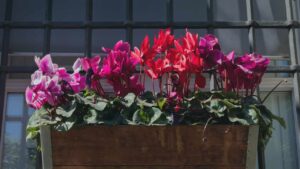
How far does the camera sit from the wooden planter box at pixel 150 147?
55.6 inches

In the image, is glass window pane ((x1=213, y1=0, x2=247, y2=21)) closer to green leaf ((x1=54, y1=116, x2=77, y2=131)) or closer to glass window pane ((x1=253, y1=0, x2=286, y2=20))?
glass window pane ((x1=253, y1=0, x2=286, y2=20))

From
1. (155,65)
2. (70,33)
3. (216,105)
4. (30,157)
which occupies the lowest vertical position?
(30,157)

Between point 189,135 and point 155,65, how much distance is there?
23cm

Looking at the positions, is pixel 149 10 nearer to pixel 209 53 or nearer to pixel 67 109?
pixel 209 53

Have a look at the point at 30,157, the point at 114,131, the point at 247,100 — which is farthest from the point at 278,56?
the point at 30,157

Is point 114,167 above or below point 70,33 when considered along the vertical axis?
below

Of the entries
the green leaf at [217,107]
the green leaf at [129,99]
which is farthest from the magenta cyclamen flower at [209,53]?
the green leaf at [129,99]

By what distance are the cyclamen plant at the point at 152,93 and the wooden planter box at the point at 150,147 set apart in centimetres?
3

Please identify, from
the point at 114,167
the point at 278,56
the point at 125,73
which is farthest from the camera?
the point at 278,56

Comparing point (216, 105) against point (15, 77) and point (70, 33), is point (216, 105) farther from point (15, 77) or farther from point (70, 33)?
point (15, 77)

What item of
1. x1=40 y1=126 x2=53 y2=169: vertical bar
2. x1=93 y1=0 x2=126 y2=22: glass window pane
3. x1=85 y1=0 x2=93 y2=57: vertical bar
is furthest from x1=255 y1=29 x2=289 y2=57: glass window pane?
x1=40 y1=126 x2=53 y2=169: vertical bar

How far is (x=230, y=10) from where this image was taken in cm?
212

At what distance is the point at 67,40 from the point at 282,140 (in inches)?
Answer: 38.0

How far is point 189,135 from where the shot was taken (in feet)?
4.67
